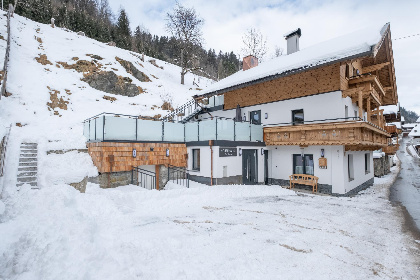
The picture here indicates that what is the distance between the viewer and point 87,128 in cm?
1400

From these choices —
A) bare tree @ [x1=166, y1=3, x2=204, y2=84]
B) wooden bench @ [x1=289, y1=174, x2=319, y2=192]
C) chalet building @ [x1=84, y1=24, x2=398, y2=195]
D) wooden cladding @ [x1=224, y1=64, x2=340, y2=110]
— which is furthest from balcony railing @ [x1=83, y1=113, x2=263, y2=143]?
bare tree @ [x1=166, y1=3, x2=204, y2=84]

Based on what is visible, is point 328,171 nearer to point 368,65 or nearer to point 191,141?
point 191,141

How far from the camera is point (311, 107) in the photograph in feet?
48.5

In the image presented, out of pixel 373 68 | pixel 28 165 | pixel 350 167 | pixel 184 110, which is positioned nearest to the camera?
pixel 28 165

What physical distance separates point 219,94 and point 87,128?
11.5m

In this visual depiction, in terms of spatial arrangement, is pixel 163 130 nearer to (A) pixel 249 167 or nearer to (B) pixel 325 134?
(A) pixel 249 167

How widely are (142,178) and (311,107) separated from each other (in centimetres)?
1269

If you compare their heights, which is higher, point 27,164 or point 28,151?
point 28,151

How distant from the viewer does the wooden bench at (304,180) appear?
14.0 m

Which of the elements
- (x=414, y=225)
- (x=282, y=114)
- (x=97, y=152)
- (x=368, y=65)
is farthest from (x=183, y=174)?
(x=368, y=65)

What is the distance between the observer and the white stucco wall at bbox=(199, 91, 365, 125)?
45.0 feet

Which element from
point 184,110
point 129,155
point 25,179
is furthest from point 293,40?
point 25,179

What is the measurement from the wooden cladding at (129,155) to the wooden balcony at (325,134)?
7200 mm

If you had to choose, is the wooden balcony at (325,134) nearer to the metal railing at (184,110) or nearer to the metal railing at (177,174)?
the metal railing at (177,174)
